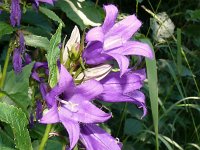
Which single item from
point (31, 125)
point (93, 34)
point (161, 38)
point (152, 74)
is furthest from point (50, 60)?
point (161, 38)

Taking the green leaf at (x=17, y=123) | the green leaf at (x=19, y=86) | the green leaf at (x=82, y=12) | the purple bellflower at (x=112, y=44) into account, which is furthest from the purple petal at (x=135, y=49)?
the green leaf at (x=82, y=12)

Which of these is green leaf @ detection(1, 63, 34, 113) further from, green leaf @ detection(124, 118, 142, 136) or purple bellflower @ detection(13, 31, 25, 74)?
green leaf @ detection(124, 118, 142, 136)

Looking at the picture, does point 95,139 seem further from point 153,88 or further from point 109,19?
point 153,88

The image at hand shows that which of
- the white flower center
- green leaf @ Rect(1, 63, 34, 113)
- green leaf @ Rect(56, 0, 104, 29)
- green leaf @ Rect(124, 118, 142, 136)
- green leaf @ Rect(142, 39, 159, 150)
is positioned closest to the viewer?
the white flower center

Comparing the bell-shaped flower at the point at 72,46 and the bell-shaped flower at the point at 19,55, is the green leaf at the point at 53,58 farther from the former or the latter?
the bell-shaped flower at the point at 19,55

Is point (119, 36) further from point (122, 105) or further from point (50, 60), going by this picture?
point (122, 105)

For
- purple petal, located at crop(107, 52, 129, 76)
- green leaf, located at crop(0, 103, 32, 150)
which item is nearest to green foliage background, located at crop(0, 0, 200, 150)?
green leaf, located at crop(0, 103, 32, 150)

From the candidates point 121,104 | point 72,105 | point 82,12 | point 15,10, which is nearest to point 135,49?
point 72,105
